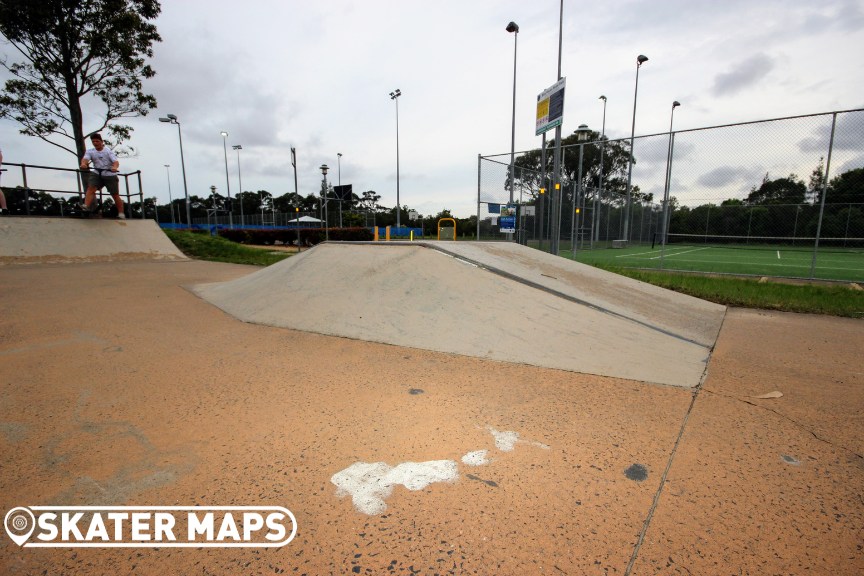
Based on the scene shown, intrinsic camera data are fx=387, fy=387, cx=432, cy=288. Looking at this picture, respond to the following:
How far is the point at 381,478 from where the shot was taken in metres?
1.78

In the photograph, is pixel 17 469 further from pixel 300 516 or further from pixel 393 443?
pixel 393 443

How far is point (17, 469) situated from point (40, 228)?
11.6 m

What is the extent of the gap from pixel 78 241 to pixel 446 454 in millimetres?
12403

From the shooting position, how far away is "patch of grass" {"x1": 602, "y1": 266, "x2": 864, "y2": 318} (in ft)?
18.1

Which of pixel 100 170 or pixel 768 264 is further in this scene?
pixel 768 264

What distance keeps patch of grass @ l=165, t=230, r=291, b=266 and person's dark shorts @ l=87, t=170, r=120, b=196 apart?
7.91ft

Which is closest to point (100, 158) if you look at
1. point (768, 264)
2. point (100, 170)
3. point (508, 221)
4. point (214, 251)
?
point (100, 170)

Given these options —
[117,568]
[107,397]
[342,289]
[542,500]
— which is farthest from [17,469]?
[342,289]

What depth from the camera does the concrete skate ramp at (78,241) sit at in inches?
360

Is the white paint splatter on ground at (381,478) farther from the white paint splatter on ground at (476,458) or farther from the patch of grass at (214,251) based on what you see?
the patch of grass at (214,251)

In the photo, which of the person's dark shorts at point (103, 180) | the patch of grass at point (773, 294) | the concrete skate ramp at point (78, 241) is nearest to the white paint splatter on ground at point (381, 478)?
the patch of grass at point (773, 294)

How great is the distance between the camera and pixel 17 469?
1808 millimetres

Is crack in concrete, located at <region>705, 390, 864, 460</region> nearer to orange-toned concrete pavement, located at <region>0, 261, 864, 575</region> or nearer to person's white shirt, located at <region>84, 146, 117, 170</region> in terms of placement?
orange-toned concrete pavement, located at <region>0, 261, 864, 575</region>

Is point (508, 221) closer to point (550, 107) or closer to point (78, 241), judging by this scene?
point (550, 107)
